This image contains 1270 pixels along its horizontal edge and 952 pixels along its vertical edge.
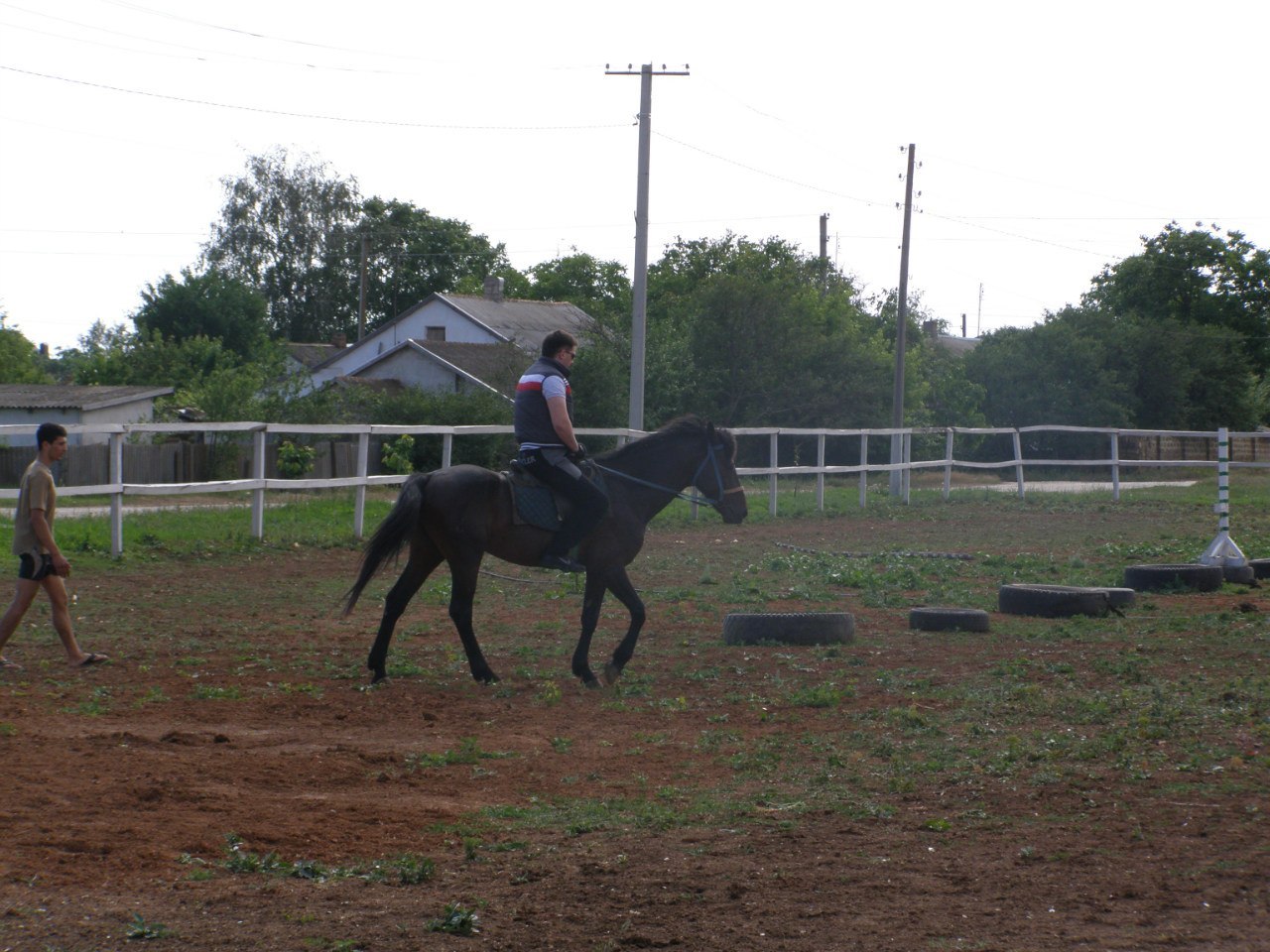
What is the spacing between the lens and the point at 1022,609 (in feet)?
37.5

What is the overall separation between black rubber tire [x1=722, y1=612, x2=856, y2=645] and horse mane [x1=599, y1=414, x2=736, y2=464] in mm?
1368

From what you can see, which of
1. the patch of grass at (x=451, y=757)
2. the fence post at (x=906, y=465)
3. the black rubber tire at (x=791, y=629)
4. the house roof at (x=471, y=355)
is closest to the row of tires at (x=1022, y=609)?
the black rubber tire at (x=791, y=629)

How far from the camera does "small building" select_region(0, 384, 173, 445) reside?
123 feet

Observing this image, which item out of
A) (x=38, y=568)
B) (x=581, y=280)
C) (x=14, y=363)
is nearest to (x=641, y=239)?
(x=38, y=568)

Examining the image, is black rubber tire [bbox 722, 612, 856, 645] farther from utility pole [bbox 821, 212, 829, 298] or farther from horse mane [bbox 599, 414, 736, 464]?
utility pole [bbox 821, 212, 829, 298]

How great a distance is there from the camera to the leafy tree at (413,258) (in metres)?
75.6

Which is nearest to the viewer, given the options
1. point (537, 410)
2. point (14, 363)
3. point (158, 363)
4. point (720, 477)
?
point (537, 410)

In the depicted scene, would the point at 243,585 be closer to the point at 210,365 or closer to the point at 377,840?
the point at 377,840

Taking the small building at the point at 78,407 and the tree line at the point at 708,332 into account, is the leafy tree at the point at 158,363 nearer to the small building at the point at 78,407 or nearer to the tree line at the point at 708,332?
the tree line at the point at 708,332

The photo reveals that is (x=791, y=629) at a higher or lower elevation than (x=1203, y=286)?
lower

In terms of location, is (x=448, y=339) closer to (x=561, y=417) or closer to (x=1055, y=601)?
(x=1055, y=601)

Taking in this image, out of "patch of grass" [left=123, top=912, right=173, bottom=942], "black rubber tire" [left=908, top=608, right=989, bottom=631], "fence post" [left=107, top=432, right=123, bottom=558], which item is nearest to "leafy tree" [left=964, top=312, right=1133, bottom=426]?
"fence post" [left=107, top=432, right=123, bottom=558]

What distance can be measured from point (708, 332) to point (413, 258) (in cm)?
4342

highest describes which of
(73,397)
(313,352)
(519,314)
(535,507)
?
(519,314)
